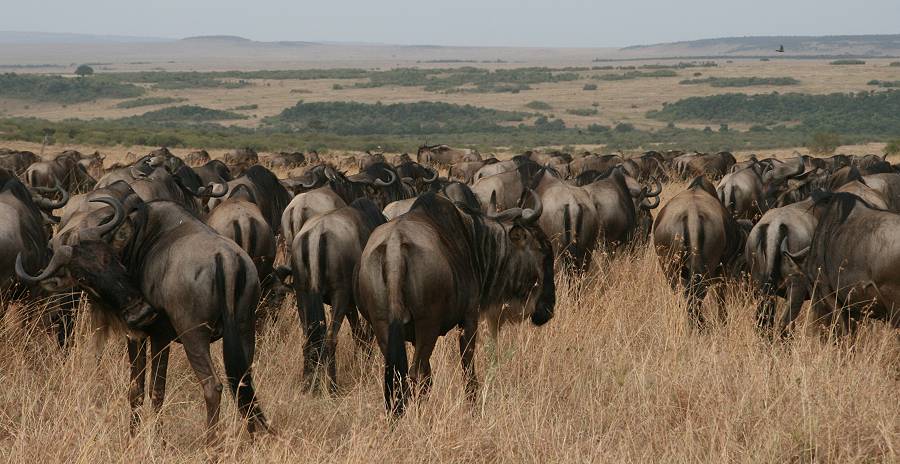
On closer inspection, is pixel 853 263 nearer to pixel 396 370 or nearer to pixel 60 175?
pixel 396 370

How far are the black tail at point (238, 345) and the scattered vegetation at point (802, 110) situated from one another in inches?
2785

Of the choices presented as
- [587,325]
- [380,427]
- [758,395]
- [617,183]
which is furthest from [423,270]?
[617,183]

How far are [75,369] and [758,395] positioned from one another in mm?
3887

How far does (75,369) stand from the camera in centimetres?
601

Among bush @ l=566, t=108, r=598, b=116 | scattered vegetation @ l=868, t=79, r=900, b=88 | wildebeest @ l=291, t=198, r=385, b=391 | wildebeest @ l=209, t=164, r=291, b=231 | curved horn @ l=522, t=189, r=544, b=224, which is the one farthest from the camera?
scattered vegetation @ l=868, t=79, r=900, b=88

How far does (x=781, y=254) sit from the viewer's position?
7.68 meters

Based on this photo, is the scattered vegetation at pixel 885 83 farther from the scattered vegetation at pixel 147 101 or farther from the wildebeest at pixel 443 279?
the wildebeest at pixel 443 279

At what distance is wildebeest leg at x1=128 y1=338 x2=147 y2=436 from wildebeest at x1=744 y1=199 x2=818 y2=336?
4.36 meters

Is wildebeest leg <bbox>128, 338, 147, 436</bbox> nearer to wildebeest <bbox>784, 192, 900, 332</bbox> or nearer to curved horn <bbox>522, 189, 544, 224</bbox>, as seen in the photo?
curved horn <bbox>522, 189, 544, 224</bbox>

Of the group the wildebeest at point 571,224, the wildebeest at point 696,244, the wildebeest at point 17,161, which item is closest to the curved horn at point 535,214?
the wildebeest at point 696,244

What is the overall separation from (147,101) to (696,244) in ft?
342

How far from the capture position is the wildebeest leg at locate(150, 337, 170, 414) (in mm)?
5293

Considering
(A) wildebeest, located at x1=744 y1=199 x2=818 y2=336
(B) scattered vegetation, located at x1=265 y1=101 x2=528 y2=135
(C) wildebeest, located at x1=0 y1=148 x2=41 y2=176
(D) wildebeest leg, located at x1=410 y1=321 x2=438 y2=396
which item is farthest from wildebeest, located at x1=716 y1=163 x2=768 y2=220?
(B) scattered vegetation, located at x1=265 y1=101 x2=528 y2=135

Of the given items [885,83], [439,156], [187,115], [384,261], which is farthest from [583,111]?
[384,261]
